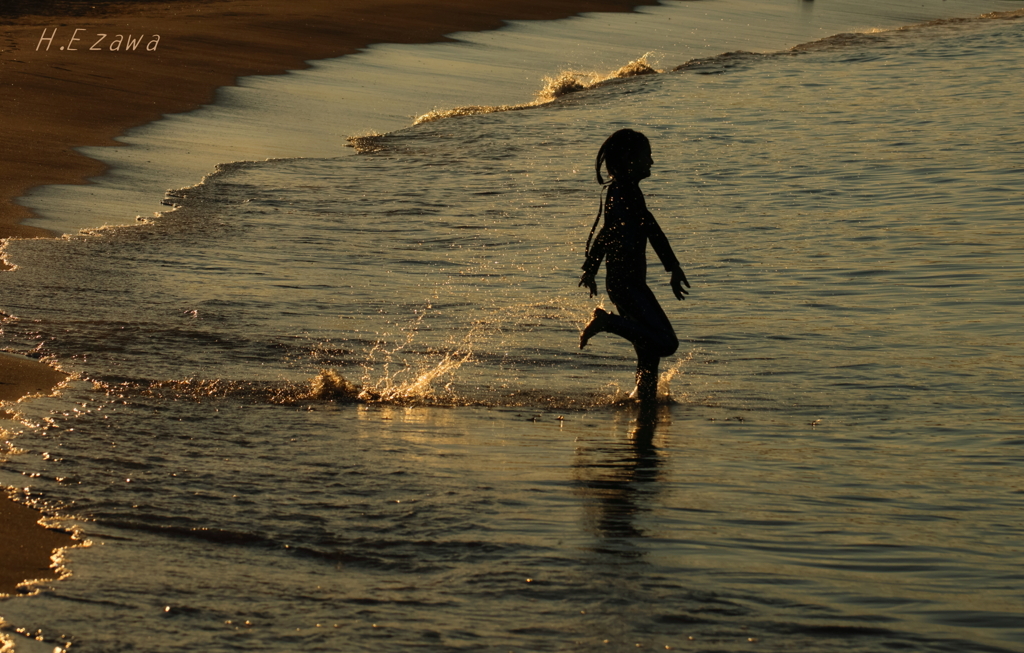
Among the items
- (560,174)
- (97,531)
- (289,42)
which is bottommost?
(97,531)

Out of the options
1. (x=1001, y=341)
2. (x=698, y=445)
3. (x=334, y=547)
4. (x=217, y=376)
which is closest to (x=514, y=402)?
(x=698, y=445)

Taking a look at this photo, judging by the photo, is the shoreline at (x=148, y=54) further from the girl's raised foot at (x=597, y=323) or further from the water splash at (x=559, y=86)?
the girl's raised foot at (x=597, y=323)

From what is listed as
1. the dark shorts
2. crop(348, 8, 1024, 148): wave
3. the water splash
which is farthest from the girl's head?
the water splash

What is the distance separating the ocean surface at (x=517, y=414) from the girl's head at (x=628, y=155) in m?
1.35

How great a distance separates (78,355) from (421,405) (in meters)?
2.24

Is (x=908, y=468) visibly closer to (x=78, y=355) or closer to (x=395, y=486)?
(x=395, y=486)

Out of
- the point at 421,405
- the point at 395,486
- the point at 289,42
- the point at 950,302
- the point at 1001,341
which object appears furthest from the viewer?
the point at 289,42

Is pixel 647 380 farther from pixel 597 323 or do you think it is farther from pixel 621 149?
pixel 621 149

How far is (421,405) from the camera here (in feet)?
23.9

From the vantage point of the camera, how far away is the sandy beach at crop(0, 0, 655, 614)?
298 inches

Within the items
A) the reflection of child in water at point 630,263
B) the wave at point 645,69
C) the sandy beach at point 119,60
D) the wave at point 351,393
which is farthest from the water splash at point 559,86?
the reflection of child in water at point 630,263

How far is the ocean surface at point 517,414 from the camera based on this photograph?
4812mm

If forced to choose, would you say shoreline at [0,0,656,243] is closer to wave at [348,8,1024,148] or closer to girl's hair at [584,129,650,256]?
wave at [348,8,1024,148]

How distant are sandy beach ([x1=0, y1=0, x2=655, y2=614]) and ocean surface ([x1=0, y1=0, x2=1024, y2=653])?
1.07 ft
